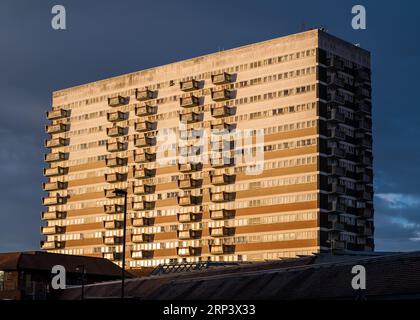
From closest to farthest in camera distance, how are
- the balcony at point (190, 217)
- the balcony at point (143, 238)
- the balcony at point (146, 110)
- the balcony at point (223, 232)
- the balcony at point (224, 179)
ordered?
the balcony at point (223, 232) < the balcony at point (224, 179) < the balcony at point (190, 217) < the balcony at point (143, 238) < the balcony at point (146, 110)

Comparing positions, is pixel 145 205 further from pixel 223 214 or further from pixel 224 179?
pixel 224 179

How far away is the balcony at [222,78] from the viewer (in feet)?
549

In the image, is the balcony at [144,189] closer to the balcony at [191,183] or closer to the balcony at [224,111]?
the balcony at [191,183]

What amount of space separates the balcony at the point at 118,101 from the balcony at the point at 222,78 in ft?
98.5

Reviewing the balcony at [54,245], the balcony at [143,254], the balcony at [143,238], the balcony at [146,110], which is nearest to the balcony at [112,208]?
the balcony at [143,238]

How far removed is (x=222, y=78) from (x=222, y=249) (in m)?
36.2

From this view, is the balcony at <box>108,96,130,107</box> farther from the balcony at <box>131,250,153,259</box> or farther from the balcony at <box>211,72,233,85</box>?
the balcony at <box>131,250,153,259</box>

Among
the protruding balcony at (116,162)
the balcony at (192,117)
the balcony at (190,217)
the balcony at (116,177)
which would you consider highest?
the balcony at (192,117)

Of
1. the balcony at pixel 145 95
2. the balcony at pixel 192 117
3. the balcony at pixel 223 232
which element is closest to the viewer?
the balcony at pixel 223 232

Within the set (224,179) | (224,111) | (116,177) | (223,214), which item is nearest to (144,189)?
(116,177)

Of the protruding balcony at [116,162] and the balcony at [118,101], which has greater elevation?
the balcony at [118,101]

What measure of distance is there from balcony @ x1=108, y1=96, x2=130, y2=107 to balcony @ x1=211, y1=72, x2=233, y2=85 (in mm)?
30018

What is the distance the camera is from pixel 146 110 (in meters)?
184
